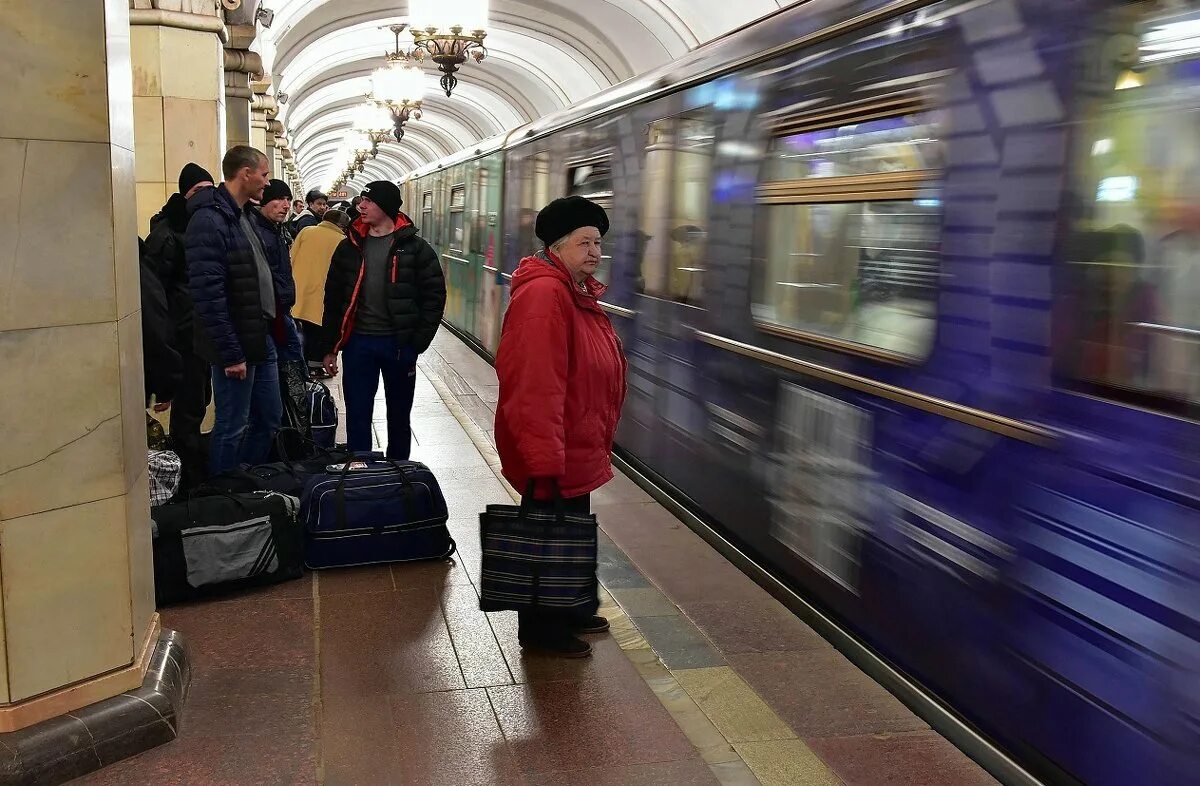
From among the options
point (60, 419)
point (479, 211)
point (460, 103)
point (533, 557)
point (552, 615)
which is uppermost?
point (460, 103)

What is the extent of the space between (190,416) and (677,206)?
8.92 ft

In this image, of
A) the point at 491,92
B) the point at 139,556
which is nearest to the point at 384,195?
the point at 139,556

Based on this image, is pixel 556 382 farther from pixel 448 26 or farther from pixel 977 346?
pixel 448 26

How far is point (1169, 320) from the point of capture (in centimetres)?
265

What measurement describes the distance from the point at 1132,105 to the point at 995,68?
602 mm

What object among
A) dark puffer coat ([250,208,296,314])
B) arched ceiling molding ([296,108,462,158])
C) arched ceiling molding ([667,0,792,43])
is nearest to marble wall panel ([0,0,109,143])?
dark puffer coat ([250,208,296,314])

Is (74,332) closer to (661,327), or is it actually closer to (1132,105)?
(1132,105)

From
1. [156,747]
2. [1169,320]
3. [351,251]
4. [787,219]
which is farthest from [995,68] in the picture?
[351,251]

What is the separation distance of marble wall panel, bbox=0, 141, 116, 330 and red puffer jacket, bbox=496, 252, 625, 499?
4.18ft

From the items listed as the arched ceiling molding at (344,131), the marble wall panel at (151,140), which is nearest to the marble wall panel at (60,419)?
the marble wall panel at (151,140)

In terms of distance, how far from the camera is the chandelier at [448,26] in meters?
A: 10.6

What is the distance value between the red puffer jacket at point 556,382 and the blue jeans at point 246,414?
205 cm

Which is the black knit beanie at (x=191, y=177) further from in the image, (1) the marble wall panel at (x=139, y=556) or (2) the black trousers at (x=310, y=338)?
(2) the black trousers at (x=310, y=338)

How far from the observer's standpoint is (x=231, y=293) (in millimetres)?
5453
